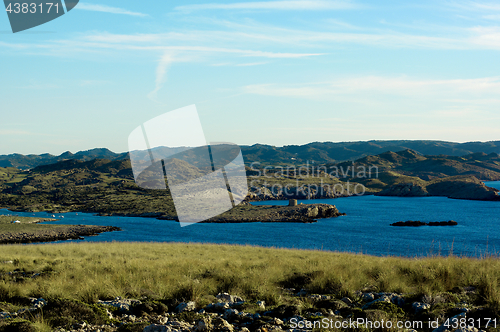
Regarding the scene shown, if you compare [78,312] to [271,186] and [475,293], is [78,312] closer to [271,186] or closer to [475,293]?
[475,293]

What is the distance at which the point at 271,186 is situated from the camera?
179875mm

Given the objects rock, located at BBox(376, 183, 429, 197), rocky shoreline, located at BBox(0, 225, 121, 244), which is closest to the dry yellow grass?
rocky shoreline, located at BBox(0, 225, 121, 244)

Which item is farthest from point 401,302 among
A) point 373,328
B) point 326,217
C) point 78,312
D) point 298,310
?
point 326,217

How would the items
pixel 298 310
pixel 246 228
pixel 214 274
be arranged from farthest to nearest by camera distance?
pixel 246 228 < pixel 214 274 < pixel 298 310

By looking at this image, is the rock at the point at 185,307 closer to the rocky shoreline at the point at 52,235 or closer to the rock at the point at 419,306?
the rock at the point at 419,306

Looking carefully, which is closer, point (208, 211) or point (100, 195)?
point (208, 211)

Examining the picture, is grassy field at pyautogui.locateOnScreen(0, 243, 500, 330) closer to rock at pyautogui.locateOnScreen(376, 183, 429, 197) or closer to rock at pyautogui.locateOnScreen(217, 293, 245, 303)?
rock at pyautogui.locateOnScreen(217, 293, 245, 303)

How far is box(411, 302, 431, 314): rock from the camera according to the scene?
23.9ft

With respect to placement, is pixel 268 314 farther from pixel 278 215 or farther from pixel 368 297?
pixel 278 215

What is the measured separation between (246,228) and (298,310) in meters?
77.0

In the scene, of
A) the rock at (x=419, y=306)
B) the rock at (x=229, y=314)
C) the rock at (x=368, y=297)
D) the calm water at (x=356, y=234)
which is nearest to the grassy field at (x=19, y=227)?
the calm water at (x=356, y=234)

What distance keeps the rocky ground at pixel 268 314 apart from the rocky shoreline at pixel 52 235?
67.5m

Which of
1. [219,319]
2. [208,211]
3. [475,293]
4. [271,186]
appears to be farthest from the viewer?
[271,186]

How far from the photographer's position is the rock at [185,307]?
7.74 meters
